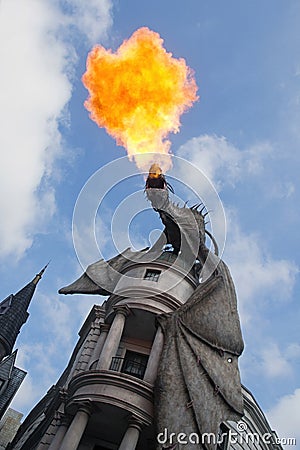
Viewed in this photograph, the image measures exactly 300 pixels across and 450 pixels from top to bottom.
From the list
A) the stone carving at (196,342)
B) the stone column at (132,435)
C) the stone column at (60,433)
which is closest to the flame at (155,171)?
the stone carving at (196,342)

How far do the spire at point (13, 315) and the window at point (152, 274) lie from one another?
86.8 feet

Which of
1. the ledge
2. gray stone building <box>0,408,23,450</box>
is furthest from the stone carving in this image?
gray stone building <box>0,408,23,450</box>

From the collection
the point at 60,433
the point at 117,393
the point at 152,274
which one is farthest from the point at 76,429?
the point at 152,274

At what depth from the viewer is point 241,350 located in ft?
69.2

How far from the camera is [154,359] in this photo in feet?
64.5

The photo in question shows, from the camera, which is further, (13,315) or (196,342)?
(13,315)

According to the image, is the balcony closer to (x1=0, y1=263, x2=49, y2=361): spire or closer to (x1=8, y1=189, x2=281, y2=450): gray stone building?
(x1=8, y1=189, x2=281, y2=450): gray stone building

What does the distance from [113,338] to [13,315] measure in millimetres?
31223

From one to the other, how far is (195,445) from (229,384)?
3.77 m

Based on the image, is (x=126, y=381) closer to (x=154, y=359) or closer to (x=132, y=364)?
(x=154, y=359)

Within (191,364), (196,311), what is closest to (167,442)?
(191,364)

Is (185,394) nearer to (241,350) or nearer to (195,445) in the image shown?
(195,445)

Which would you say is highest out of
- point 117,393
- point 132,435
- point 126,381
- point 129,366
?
point 129,366

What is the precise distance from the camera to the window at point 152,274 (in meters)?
24.1
